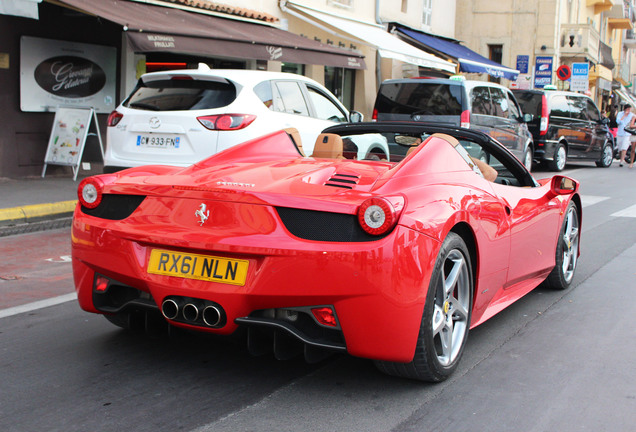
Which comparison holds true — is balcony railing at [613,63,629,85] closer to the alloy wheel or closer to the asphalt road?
the asphalt road

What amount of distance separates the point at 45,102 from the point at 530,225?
9.61 meters

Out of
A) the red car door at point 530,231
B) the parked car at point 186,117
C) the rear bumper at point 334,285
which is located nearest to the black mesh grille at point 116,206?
the rear bumper at point 334,285

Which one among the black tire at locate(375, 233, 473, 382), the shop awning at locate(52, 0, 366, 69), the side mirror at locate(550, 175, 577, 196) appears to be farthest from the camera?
the shop awning at locate(52, 0, 366, 69)

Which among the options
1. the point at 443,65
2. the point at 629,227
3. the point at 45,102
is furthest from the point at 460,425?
the point at 443,65

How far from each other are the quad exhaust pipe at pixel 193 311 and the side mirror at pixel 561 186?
2.88 meters

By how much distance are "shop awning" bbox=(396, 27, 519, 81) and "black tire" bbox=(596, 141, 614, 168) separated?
5.03 metres

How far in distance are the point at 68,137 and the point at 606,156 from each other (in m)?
14.5

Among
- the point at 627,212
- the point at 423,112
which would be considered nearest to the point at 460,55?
the point at 423,112

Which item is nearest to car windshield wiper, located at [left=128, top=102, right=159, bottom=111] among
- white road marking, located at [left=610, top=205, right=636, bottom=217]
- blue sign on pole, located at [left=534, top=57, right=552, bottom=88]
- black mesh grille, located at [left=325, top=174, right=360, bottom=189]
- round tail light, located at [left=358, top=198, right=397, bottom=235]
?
black mesh grille, located at [left=325, top=174, right=360, bottom=189]

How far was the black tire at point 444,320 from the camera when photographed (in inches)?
136

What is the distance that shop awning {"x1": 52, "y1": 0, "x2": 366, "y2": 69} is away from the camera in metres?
10.8

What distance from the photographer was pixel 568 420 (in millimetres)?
3305

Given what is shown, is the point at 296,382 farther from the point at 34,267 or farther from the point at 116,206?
the point at 34,267

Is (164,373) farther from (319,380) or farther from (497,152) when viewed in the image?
(497,152)
